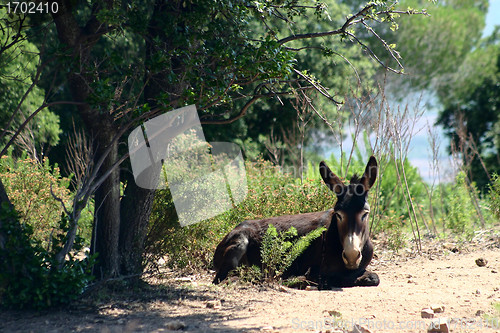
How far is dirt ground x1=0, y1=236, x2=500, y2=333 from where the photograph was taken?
3402mm

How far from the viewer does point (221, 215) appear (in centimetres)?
624

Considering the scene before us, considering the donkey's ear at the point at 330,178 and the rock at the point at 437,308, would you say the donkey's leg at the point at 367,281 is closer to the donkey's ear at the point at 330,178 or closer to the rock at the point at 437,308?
the donkey's ear at the point at 330,178

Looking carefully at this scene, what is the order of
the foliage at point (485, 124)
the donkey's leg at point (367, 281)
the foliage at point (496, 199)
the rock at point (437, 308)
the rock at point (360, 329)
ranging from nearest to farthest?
A: 1. the rock at point (360, 329)
2. the rock at point (437, 308)
3. the donkey's leg at point (367, 281)
4. the foliage at point (496, 199)
5. the foliage at point (485, 124)

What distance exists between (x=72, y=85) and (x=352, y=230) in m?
3.66

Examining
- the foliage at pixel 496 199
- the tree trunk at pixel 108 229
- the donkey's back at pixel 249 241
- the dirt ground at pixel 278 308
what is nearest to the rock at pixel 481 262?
the dirt ground at pixel 278 308

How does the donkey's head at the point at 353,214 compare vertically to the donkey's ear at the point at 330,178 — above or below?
below

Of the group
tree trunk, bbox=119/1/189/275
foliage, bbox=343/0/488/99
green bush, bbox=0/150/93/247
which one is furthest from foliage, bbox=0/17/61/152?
foliage, bbox=343/0/488/99

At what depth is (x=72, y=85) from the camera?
4.75 m

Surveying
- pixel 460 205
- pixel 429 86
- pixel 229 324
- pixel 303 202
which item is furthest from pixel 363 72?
pixel 429 86

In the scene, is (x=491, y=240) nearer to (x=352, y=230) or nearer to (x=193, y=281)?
(x=352, y=230)

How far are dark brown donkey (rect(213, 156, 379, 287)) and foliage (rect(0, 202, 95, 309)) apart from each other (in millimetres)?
1972

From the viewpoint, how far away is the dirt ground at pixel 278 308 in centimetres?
340

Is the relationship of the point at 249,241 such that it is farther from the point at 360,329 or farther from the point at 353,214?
the point at 360,329

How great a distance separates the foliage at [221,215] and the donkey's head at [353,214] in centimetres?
182
